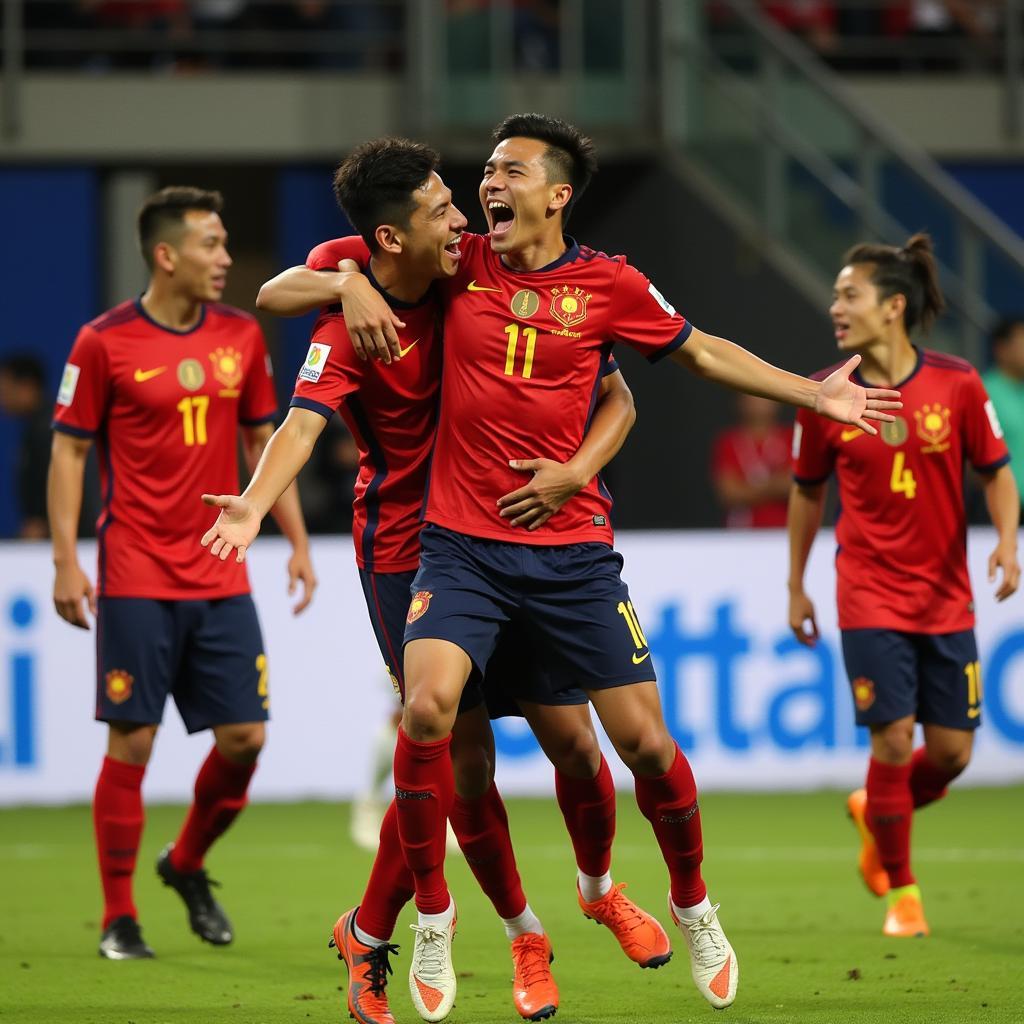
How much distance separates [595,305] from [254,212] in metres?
13.4

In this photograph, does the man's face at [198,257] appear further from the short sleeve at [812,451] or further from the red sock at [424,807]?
the red sock at [424,807]

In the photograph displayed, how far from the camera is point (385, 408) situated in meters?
5.34

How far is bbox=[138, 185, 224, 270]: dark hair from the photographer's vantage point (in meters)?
6.78

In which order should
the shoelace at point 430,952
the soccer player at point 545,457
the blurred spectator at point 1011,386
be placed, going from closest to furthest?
the shoelace at point 430,952 < the soccer player at point 545,457 < the blurred spectator at point 1011,386

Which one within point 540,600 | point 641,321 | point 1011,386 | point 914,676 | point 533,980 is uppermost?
point 641,321

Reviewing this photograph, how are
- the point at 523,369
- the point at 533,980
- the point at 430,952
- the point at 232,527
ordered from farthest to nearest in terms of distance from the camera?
1. the point at 533,980
2. the point at 523,369
3. the point at 430,952
4. the point at 232,527

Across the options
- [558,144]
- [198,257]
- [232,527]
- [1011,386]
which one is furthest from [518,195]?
[1011,386]

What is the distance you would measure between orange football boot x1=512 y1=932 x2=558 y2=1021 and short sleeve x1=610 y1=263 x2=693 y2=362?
5.29 ft

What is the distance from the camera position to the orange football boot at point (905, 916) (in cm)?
659

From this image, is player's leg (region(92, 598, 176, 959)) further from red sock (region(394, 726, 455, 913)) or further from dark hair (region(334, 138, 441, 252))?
dark hair (region(334, 138, 441, 252))


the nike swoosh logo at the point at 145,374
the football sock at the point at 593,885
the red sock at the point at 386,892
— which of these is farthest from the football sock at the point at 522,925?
the nike swoosh logo at the point at 145,374

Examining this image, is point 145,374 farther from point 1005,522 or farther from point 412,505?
point 1005,522

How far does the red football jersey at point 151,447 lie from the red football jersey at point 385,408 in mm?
1238

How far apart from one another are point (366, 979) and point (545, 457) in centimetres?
142
